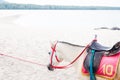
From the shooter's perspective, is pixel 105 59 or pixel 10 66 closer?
pixel 105 59

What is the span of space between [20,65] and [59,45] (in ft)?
14.7

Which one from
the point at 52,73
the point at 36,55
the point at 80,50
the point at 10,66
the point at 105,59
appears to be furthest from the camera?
the point at 36,55

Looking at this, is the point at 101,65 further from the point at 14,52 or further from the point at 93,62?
the point at 14,52

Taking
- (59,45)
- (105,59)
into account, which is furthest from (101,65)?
(59,45)

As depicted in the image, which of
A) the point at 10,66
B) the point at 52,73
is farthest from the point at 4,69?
the point at 52,73

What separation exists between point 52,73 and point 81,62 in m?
3.75

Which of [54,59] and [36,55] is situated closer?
[54,59]

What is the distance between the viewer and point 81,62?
149 inches

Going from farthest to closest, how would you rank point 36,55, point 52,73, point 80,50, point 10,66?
point 36,55 → point 10,66 → point 52,73 → point 80,50

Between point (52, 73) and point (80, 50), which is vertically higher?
point (80, 50)

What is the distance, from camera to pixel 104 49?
12.2 ft

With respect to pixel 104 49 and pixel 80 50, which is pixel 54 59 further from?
pixel 104 49

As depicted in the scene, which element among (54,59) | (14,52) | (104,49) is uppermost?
(104,49)

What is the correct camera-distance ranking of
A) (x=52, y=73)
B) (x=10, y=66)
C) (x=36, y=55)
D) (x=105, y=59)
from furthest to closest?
(x=36, y=55), (x=10, y=66), (x=52, y=73), (x=105, y=59)
